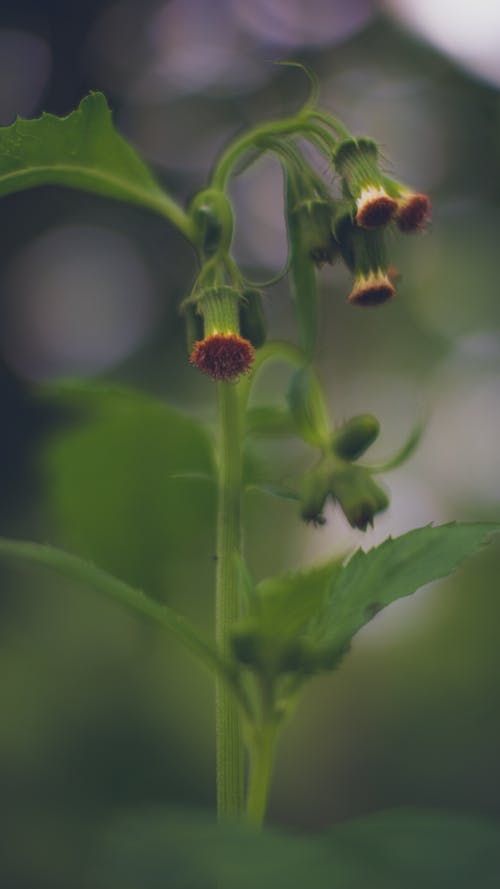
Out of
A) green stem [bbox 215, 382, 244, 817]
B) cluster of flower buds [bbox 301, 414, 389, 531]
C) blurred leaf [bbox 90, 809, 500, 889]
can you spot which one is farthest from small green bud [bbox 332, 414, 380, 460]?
blurred leaf [bbox 90, 809, 500, 889]

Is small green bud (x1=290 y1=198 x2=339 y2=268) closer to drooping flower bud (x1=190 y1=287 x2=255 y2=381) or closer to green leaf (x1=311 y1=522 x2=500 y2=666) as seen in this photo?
drooping flower bud (x1=190 y1=287 x2=255 y2=381)

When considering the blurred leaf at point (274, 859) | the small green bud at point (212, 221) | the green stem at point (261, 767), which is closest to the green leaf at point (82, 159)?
the small green bud at point (212, 221)

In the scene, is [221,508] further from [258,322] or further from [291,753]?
[291,753]

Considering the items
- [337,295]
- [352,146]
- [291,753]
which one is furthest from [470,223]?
[352,146]

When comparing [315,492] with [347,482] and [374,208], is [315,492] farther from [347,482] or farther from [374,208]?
[374,208]

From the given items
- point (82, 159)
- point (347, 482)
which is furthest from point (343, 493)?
point (82, 159)

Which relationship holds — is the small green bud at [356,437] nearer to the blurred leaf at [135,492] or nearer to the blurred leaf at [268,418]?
the blurred leaf at [268,418]
